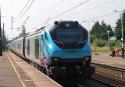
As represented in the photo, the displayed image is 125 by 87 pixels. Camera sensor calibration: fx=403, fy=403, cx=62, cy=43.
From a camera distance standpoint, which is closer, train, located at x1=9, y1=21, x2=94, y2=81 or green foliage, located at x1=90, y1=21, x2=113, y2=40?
train, located at x1=9, y1=21, x2=94, y2=81

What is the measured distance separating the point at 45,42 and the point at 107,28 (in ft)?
552

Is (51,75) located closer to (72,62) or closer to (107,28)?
(72,62)

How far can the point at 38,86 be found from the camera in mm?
16453

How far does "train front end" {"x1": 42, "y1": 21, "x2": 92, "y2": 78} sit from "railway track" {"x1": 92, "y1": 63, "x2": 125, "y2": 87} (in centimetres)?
203

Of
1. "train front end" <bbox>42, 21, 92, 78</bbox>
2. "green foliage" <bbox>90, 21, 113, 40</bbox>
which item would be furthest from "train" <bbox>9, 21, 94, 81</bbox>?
"green foliage" <bbox>90, 21, 113, 40</bbox>

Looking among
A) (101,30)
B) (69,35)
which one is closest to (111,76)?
(69,35)

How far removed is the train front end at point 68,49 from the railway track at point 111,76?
6.66ft

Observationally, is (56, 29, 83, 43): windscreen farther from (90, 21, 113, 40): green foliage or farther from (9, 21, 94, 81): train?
(90, 21, 113, 40): green foliage

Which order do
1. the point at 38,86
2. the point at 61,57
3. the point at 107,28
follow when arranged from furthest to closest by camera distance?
the point at 107,28
the point at 61,57
the point at 38,86

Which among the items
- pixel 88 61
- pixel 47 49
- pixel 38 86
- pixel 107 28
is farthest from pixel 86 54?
pixel 107 28

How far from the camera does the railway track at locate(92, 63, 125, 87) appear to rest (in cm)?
2096

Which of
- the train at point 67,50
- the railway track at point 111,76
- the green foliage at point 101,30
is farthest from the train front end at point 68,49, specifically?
the green foliage at point 101,30

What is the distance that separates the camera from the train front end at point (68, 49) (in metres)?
18.4

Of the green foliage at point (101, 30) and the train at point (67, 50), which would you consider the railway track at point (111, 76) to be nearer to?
the train at point (67, 50)
